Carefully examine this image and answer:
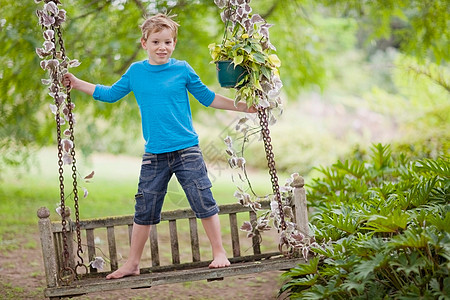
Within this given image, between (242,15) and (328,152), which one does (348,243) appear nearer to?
(242,15)

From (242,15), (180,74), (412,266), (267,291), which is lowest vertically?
A: (267,291)

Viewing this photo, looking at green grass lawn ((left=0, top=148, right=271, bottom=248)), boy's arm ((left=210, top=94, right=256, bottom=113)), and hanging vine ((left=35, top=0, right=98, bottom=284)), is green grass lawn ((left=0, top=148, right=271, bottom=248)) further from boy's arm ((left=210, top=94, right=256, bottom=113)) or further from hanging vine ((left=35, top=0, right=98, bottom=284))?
boy's arm ((left=210, top=94, right=256, bottom=113))

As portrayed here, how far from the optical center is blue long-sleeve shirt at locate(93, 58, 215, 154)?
3533 millimetres

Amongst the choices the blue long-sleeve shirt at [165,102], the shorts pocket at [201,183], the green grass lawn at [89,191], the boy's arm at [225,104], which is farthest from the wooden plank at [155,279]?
the green grass lawn at [89,191]

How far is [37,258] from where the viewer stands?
19.9 ft

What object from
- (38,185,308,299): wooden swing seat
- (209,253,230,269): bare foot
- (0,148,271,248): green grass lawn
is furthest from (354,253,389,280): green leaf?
(0,148,271,248): green grass lawn

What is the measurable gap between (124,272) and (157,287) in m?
1.51

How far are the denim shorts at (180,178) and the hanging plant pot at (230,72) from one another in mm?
458

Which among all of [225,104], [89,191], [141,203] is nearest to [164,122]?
[225,104]

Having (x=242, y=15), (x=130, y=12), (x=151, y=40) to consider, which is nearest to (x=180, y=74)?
(x=151, y=40)

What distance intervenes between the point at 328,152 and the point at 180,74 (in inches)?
395

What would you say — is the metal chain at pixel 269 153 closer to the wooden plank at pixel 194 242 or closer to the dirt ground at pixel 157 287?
the wooden plank at pixel 194 242

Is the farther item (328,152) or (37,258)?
(328,152)

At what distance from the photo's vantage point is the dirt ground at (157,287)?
187 inches
